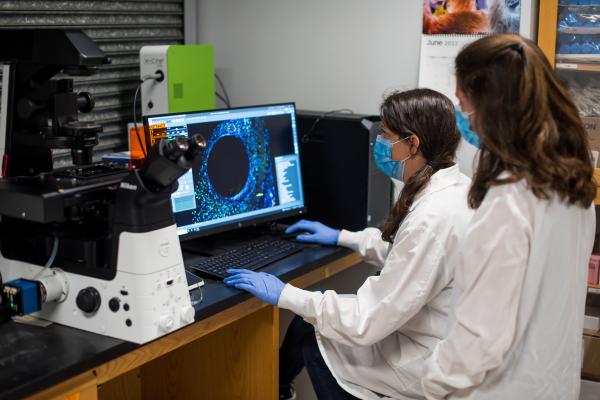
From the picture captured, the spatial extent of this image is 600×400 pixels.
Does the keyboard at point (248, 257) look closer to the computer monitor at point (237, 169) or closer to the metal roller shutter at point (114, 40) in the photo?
the computer monitor at point (237, 169)

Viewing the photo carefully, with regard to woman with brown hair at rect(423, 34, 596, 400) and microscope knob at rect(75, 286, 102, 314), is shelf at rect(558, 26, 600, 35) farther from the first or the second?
microscope knob at rect(75, 286, 102, 314)

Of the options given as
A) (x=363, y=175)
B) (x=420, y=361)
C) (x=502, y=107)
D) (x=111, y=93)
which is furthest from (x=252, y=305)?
(x=111, y=93)

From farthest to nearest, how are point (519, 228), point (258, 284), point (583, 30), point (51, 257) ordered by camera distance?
point (583, 30) → point (258, 284) → point (51, 257) → point (519, 228)

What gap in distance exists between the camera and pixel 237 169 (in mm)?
2434

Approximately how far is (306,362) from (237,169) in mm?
663

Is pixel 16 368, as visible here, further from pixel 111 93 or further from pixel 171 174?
pixel 111 93

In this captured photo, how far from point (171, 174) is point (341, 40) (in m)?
1.55

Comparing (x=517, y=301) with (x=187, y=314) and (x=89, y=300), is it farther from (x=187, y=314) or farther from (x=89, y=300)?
(x=89, y=300)

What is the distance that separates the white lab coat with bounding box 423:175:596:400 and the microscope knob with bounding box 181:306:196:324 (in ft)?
1.93

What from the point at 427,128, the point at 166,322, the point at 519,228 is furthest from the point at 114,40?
the point at 519,228

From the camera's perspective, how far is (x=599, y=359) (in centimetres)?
275

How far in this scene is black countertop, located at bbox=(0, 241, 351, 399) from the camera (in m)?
1.47

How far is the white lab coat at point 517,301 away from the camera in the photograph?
1396 millimetres

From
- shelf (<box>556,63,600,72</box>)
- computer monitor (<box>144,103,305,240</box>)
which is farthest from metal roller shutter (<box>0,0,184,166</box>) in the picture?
shelf (<box>556,63,600,72</box>)
